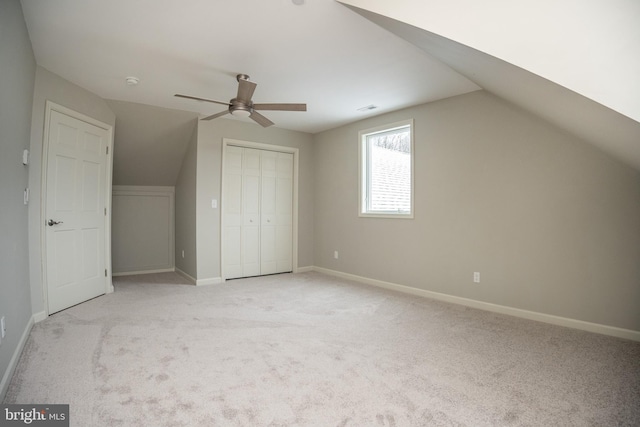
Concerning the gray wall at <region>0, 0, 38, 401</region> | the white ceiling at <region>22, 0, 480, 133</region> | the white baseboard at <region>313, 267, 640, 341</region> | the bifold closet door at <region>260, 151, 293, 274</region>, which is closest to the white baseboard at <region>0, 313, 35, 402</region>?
the gray wall at <region>0, 0, 38, 401</region>

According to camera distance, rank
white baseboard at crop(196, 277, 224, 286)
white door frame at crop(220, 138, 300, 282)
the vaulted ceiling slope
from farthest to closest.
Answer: white door frame at crop(220, 138, 300, 282) → white baseboard at crop(196, 277, 224, 286) → the vaulted ceiling slope

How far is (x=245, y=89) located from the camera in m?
2.83

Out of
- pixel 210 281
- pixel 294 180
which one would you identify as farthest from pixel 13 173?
pixel 294 180

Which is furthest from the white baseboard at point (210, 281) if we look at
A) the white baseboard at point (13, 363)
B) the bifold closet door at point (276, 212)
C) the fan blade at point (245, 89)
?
the fan blade at point (245, 89)

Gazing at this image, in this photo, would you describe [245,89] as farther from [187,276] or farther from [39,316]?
[187,276]

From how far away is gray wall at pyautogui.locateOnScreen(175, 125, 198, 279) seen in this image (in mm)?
4816

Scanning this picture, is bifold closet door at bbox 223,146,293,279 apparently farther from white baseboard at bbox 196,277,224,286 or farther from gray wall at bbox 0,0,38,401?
gray wall at bbox 0,0,38,401

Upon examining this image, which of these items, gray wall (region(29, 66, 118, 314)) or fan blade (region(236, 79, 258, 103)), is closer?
fan blade (region(236, 79, 258, 103))

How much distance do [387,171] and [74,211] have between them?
394cm

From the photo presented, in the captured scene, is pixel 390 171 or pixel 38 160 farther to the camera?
pixel 390 171

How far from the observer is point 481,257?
362 cm

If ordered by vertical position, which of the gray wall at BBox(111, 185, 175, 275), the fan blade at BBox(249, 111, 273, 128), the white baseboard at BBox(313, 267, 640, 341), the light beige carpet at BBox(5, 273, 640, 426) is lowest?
the light beige carpet at BBox(5, 273, 640, 426)

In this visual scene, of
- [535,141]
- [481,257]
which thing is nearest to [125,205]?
[481,257]

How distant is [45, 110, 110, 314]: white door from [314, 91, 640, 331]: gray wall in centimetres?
357
